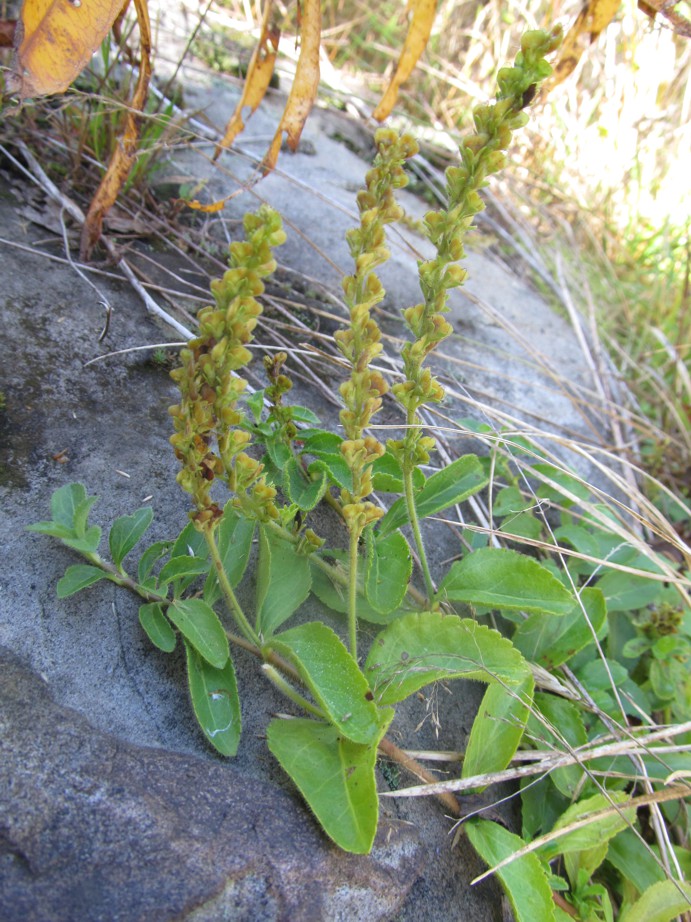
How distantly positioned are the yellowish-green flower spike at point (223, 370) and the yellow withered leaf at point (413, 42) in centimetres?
132

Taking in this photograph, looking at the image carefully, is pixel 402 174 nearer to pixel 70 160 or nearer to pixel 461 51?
pixel 70 160

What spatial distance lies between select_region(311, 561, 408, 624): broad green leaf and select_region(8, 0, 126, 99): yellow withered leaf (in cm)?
115

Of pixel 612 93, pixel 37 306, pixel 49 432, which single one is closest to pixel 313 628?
pixel 49 432

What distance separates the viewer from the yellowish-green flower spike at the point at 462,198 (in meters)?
1.09

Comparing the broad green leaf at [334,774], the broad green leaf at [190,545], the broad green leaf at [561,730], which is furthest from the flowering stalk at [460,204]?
the broad green leaf at [561,730]

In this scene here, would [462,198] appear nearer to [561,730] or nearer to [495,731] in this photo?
[495,731]

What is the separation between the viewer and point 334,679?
1.27m

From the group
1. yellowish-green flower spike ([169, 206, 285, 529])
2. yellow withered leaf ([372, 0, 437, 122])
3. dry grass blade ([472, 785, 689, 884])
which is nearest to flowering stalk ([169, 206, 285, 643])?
yellowish-green flower spike ([169, 206, 285, 529])

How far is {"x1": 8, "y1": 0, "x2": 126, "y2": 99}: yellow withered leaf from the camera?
158 cm

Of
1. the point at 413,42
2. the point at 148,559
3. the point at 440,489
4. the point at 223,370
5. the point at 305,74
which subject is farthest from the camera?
the point at 413,42

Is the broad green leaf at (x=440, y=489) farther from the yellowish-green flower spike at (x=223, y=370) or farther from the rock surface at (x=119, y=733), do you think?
the yellowish-green flower spike at (x=223, y=370)

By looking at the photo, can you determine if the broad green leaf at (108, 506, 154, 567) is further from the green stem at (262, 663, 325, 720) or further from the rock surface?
the green stem at (262, 663, 325, 720)

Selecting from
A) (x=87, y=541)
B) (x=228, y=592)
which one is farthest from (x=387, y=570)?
(x=87, y=541)

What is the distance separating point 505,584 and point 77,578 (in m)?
0.83
